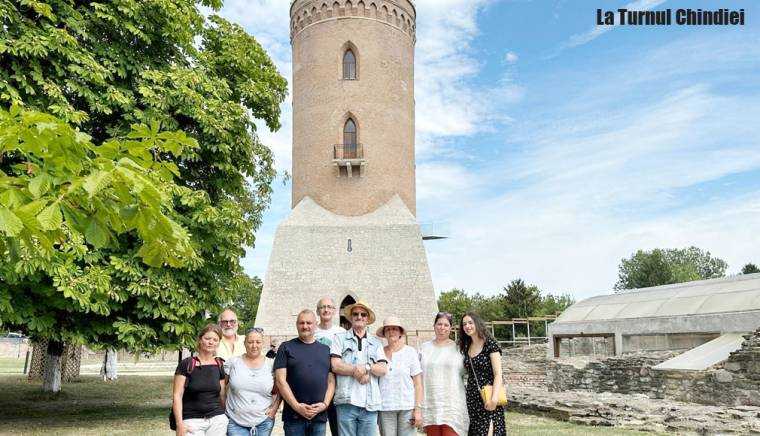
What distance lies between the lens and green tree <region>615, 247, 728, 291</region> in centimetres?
6819

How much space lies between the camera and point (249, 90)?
46.0 ft

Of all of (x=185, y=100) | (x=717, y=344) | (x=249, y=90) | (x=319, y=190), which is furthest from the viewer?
(x=319, y=190)

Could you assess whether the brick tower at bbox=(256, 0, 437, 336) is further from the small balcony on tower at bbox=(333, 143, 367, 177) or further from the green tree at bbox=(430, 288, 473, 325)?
the green tree at bbox=(430, 288, 473, 325)

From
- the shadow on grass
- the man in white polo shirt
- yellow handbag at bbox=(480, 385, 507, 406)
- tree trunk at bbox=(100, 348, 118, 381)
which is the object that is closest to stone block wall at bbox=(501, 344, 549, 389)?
the shadow on grass

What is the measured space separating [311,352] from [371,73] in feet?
71.5

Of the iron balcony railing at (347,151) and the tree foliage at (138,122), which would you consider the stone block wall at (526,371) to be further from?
the tree foliage at (138,122)

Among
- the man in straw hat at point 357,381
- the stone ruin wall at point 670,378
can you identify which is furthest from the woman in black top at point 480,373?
the stone ruin wall at point 670,378

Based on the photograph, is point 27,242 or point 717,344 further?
point 717,344

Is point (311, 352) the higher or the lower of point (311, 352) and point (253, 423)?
the higher

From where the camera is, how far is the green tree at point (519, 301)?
161 ft

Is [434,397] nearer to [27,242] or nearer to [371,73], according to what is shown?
[27,242]

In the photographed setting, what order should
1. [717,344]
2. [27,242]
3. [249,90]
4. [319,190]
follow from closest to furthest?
[27,242] < [249,90] < [717,344] < [319,190]

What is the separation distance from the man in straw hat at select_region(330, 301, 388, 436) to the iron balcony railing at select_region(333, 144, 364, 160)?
20.1m

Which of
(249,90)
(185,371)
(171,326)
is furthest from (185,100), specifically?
(185,371)
